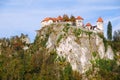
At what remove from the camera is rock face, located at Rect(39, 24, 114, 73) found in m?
89.7

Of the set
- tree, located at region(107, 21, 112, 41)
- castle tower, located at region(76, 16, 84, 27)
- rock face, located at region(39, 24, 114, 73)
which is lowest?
rock face, located at region(39, 24, 114, 73)

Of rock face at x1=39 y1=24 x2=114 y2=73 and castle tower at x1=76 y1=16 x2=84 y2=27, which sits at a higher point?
castle tower at x1=76 y1=16 x2=84 y2=27

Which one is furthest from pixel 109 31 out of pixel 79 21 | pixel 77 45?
pixel 77 45

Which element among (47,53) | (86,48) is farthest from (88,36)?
(47,53)

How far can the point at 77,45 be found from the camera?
298ft

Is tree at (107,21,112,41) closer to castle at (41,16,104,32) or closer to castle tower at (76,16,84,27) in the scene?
castle at (41,16,104,32)

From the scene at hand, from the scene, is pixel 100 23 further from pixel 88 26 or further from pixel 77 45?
pixel 77 45

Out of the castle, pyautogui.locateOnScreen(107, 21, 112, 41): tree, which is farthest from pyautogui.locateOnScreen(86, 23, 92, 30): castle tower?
pyautogui.locateOnScreen(107, 21, 112, 41): tree

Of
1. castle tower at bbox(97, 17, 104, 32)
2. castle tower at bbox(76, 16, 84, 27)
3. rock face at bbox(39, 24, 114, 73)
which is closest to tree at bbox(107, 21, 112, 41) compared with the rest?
castle tower at bbox(97, 17, 104, 32)

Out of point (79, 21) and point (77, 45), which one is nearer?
point (77, 45)

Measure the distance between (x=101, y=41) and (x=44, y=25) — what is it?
1402 centimetres

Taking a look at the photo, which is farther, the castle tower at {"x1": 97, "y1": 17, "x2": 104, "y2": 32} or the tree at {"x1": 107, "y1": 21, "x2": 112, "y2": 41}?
the tree at {"x1": 107, "y1": 21, "x2": 112, "y2": 41}

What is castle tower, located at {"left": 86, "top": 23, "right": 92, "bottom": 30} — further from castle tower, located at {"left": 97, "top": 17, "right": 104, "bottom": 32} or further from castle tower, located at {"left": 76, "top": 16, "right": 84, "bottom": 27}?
castle tower, located at {"left": 97, "top": 17, "right": 104, "bottom": 32}

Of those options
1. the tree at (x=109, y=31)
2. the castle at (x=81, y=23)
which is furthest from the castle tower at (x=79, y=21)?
the tree at (x=109, y=31)
